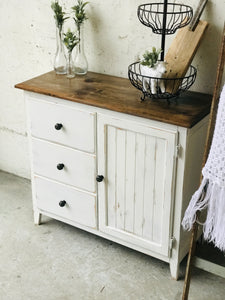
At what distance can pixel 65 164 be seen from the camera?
2.52 m

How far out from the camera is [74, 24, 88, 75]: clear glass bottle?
102 inches

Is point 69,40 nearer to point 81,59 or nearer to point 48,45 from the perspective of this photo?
point 81,59

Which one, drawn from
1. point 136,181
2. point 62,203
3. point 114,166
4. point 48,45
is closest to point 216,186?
point 136,181

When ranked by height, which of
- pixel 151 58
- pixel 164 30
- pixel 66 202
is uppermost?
pixel 164 30

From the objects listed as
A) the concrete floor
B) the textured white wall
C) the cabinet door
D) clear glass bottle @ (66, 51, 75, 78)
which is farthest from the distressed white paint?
the textured white wall

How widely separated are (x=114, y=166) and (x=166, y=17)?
2.49ft

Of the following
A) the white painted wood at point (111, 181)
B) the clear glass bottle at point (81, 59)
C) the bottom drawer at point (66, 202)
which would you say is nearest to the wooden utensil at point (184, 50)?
the white painted wood at point (111, 181)

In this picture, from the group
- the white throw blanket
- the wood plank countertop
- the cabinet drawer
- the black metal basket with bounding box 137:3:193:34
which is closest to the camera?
the white throw blanket

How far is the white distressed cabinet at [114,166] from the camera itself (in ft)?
7.14

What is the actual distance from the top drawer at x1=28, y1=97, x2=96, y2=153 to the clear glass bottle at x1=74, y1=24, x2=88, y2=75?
31cm

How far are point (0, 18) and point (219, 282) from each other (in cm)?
198

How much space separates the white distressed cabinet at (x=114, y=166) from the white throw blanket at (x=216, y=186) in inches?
7.0

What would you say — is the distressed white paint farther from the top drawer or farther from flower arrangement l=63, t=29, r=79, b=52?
flower arrangement l=63, t=29, r=79, b=52

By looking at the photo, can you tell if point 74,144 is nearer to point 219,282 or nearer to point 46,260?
point 46,260
